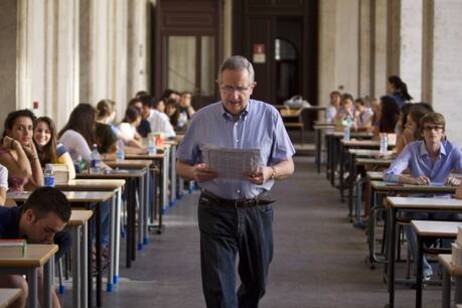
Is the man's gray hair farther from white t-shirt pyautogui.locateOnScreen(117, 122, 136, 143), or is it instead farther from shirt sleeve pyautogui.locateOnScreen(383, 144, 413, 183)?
white t-shirt pyautogui.locateOnScreen(117, 122, 136, 143)

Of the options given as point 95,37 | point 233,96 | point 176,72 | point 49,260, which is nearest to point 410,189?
point 233,96

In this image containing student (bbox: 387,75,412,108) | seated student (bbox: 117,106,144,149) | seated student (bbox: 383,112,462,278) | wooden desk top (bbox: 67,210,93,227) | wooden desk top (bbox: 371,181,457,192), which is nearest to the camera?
wooden desk top (bbox: 67,210,93,227)

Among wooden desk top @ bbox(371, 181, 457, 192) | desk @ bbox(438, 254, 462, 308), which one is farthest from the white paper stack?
wooden desk top @ bbox(371, 181, 457, 192)

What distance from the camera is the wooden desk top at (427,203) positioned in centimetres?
870

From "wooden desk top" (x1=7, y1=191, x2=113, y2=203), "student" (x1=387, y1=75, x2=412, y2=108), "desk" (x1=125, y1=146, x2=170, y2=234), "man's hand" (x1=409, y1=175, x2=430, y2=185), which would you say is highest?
"student" (x1=387, y1=75, x2=412, y2=108)

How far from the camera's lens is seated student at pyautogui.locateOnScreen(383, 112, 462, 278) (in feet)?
32.8

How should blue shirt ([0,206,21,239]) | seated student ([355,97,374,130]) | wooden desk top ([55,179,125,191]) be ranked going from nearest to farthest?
blue shirt ([0,206,21,239])
wooden desk top ([55,179,125,191])
seated student ([355,97,374,130])

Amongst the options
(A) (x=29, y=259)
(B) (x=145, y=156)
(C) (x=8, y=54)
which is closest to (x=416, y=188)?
(A) (x=29, y=259)

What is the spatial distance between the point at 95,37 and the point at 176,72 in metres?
10.9

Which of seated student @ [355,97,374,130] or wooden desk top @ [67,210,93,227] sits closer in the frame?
wooden desk top @ [67,210,93,227]

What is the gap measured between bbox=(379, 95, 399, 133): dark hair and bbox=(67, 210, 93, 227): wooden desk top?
869cm

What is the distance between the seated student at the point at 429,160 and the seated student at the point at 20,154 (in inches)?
111

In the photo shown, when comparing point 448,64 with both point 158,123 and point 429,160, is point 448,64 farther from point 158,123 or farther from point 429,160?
point 429,160

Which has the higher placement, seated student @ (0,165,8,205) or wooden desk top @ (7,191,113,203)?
seated student @ (0,165,8,205)
